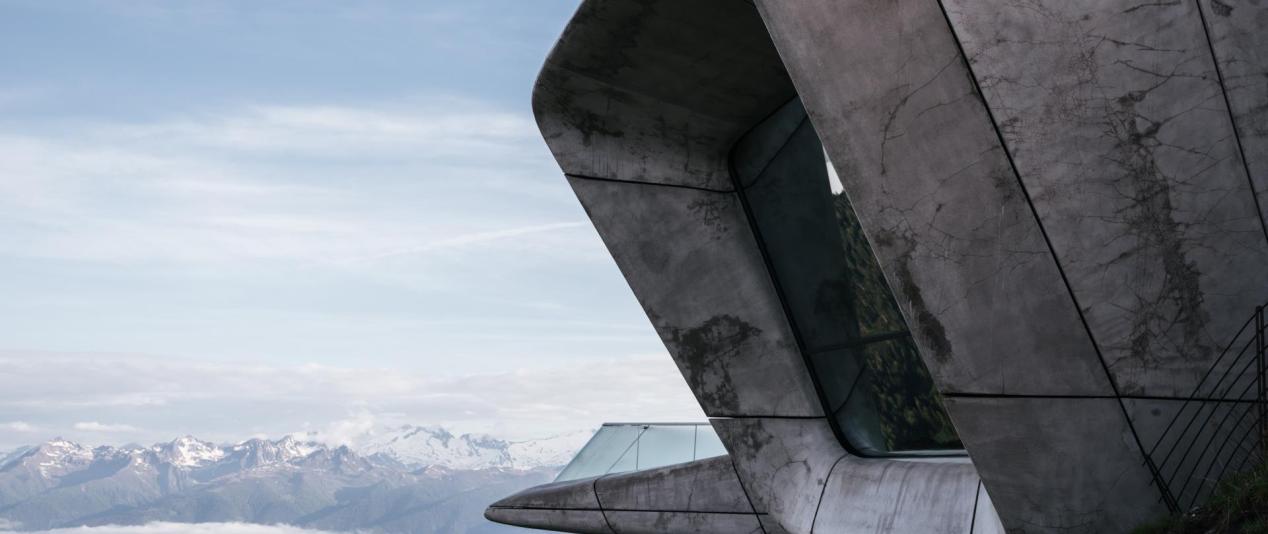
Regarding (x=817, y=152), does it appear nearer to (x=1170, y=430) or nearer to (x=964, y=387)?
(x=964, y=387)

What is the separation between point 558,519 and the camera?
877 inches

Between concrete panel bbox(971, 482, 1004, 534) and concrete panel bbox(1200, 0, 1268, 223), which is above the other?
concrete panel bbox(1200, 0, 1268, 223)

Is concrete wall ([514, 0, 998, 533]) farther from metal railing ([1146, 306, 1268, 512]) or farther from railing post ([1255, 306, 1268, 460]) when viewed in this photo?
railing post ([1255, 306, 1268, 460])

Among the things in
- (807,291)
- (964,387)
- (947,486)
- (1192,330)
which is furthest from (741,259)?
(1192,330)

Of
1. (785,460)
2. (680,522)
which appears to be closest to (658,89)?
(785,460)

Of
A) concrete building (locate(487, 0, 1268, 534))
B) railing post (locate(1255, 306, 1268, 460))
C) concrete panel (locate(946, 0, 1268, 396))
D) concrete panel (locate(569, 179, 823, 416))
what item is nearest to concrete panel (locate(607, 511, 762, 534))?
concrete panel (locate(569, 179, 823, 416))

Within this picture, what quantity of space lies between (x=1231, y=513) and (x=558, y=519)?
15042mm

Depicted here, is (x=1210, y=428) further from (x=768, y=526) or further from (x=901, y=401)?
(x=768, y=526)

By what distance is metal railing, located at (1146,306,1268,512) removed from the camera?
996 cm

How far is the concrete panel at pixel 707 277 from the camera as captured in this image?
49.3 feet

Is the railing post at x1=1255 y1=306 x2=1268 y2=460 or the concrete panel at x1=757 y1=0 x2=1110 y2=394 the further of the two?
the concrete panel at x1=757 y1=0 x2=1110 y2=394

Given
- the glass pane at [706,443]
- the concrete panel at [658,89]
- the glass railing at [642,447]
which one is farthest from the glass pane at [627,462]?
the concrete panel at [658,89]

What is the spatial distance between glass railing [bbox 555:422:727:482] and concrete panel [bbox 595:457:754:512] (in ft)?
0.82

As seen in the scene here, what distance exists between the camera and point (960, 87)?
9.78 metres
